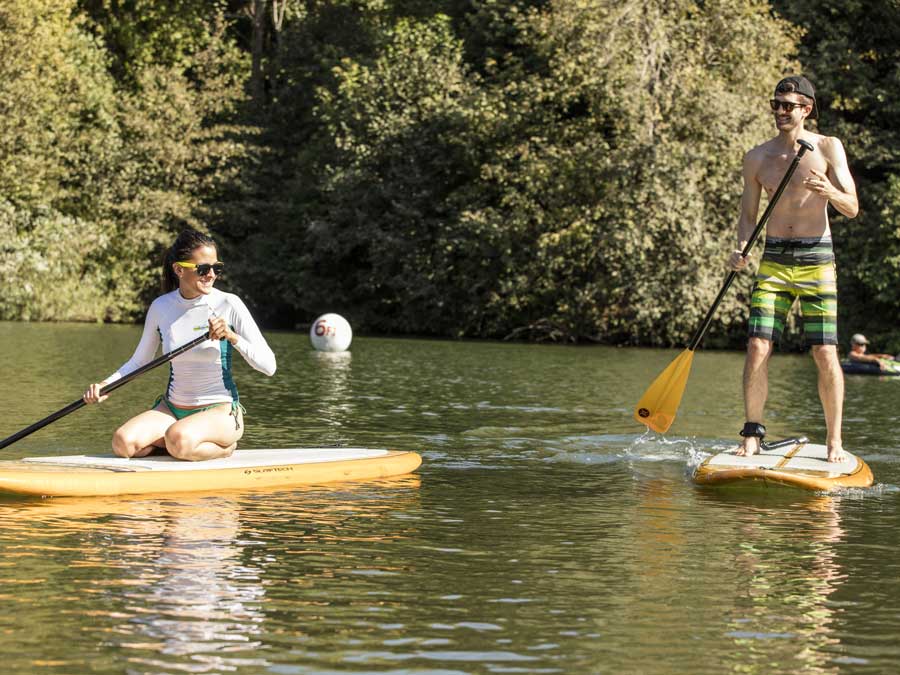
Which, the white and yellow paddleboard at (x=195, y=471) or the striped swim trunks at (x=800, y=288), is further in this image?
the striped swim trunks at (x=800, y=288)

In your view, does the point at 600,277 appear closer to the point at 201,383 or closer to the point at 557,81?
the point at 557,81

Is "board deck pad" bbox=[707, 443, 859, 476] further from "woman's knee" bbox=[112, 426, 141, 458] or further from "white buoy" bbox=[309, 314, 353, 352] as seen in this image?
"white buoy" bbox=[309, 314, 353, 352]

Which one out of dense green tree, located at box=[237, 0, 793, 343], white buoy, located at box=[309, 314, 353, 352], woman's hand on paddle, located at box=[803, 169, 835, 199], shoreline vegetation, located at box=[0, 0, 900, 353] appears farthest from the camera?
shoreline vegetation, located at box=[0, 0, 900, 353]

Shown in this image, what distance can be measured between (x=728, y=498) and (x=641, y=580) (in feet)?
8.52

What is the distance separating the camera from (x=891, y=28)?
33.9 metres

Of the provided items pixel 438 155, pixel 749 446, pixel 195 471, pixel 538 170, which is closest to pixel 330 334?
pixel 538 170

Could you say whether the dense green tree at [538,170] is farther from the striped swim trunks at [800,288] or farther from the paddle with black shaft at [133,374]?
the paddle with black shaft at [133,374]

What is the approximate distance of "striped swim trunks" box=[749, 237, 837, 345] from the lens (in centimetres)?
901

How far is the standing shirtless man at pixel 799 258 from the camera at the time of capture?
352 inches

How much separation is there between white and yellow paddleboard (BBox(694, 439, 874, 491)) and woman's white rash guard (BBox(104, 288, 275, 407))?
2.81 m

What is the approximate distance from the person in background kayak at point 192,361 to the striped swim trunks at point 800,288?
123 inches

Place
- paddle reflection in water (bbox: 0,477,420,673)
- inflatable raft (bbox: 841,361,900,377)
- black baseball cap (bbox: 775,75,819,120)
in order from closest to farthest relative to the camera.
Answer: paddle reflection in water (bbox: 0,477,420,673), black baseball cap (bbox: 775,75,819,120), inflatable raft (bbox: 841,361,900,377)

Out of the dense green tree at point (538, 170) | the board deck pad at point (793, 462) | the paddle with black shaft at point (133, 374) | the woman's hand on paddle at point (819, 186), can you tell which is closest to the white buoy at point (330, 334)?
the dense green tree at point (538, 170)

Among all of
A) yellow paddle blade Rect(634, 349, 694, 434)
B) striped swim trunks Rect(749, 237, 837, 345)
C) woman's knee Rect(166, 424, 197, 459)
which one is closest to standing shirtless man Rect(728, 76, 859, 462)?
striped swim trunks Rect(749, 237, 837, 345)
